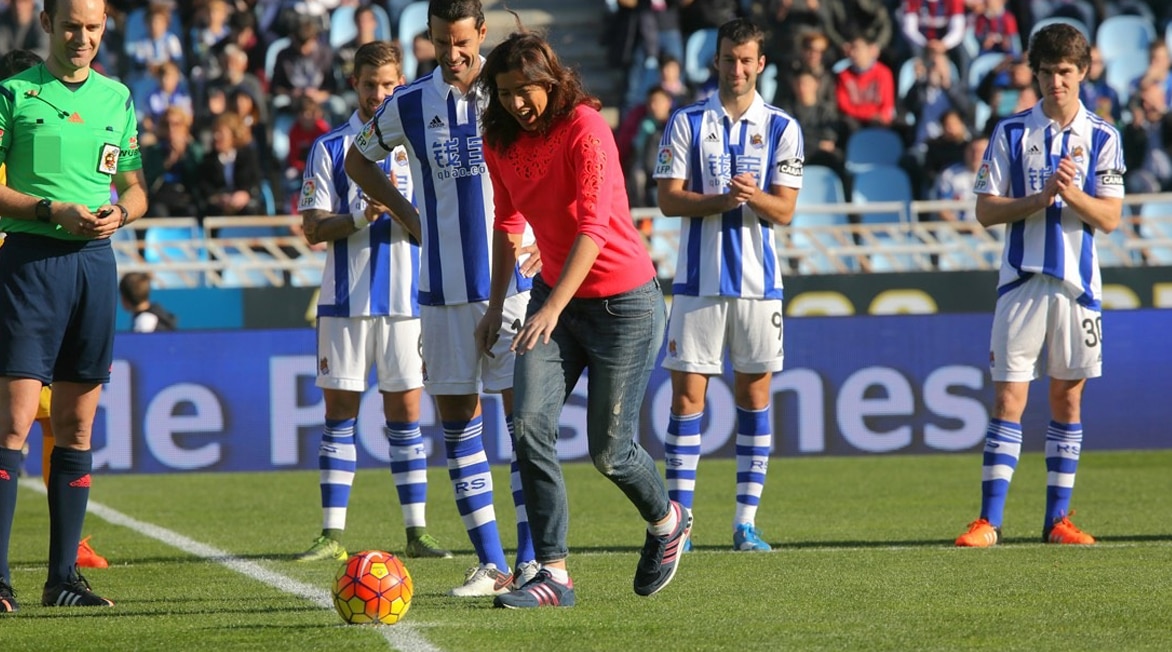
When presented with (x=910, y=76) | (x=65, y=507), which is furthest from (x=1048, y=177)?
(x=910, y=76)

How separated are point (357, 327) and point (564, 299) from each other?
3.14 m

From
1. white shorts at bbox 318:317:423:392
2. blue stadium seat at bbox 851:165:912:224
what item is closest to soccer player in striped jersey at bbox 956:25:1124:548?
white shorts at bbox 318:317:423:392

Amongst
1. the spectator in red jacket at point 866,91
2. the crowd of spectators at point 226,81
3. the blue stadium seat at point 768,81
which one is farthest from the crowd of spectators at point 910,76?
the crowd of spectators at point 226,81

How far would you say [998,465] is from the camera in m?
8.62

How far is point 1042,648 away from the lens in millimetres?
5195

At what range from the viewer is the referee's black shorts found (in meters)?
6.35

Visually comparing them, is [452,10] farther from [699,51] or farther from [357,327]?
[699,51]

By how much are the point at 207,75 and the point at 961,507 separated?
1188cm

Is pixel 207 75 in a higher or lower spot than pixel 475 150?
higher

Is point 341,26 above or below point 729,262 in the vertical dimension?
above

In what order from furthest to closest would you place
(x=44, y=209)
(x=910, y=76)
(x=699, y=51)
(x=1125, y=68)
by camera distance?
(x=1125, y=68), (x=699, y=51), (x=910, y=76), (x=44, y=209)

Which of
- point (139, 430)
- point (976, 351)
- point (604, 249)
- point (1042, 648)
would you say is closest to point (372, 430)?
point (139, 430)

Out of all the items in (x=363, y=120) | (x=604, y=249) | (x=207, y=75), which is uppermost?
(x=207, y=75)

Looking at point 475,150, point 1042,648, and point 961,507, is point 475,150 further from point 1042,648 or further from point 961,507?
point 961,507
